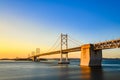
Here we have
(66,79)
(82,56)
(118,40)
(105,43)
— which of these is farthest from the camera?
(82,56)

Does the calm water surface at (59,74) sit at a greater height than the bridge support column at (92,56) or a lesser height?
lesser

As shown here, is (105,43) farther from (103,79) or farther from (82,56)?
(103,79)

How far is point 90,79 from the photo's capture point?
36.5 metres

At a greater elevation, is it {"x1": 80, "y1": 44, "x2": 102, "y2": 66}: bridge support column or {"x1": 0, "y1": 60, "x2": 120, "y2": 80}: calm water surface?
{"x1": 80, "y1": 44, "x2": 102, "y2": 66}: bridge support column

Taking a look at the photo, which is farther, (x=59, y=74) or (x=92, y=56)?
(x=92, y=56)

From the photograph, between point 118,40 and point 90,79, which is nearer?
point 90,79

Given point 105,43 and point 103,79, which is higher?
point 105,43

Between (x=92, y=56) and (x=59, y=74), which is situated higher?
(x=92, y=56)

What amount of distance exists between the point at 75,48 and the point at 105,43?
70.8 ft

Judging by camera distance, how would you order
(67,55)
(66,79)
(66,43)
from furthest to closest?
(66,43), (67,55), (66,79)

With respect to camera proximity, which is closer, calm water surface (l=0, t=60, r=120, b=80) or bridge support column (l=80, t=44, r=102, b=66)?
calm water surface (l=0, t=60, r=120, b=80)

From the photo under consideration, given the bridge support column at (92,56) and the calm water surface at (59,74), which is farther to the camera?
the bridge support column at (92,56)

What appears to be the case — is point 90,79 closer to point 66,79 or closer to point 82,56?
point 66,79

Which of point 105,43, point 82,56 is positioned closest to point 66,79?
point 105,43
